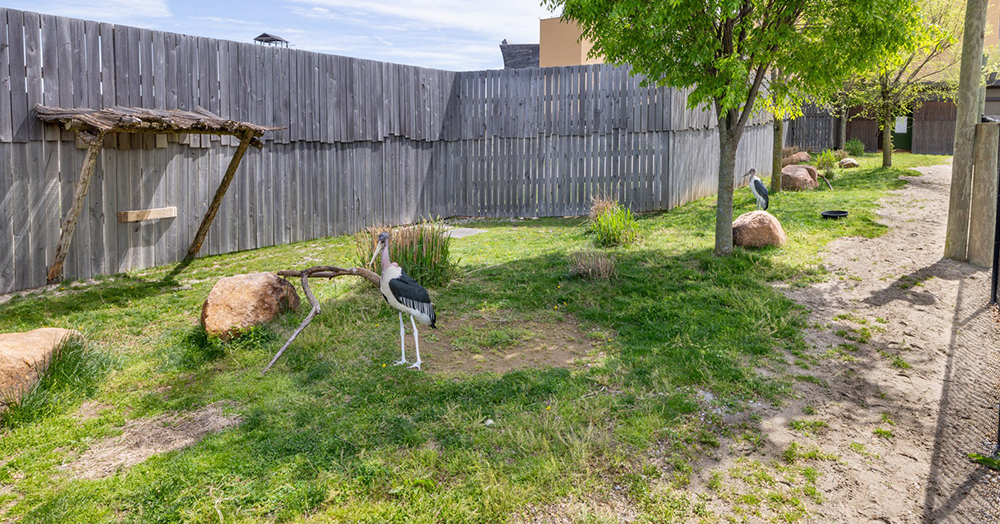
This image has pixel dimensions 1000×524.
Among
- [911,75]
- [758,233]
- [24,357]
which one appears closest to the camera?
[24,357]

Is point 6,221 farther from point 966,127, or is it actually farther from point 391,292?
point 966,127

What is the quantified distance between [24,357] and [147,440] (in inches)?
49.4

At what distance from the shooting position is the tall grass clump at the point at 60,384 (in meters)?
4.83

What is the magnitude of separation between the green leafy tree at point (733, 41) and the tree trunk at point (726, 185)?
0.01 m

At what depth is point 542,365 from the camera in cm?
586

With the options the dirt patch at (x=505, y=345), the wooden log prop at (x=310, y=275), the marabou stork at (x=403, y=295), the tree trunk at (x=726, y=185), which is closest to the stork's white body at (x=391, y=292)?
the marabou stork at (x=403, y=295)

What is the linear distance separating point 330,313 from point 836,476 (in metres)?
4.71

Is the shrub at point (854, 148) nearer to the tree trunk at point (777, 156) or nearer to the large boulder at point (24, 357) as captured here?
the tree trunk at point (777, 156)

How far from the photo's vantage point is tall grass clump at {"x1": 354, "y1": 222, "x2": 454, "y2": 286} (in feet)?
26.1

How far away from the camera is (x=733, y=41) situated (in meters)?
8.54

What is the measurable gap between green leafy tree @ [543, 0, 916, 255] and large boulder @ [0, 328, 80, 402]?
608 cm

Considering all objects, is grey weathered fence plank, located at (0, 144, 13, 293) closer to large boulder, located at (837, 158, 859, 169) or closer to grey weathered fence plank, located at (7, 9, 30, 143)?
grey weathered fence plank, located at (7, 9, 30, 143)

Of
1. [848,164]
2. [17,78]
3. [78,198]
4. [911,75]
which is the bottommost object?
[78,198]

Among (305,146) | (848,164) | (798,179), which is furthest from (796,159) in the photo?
(305,146)
